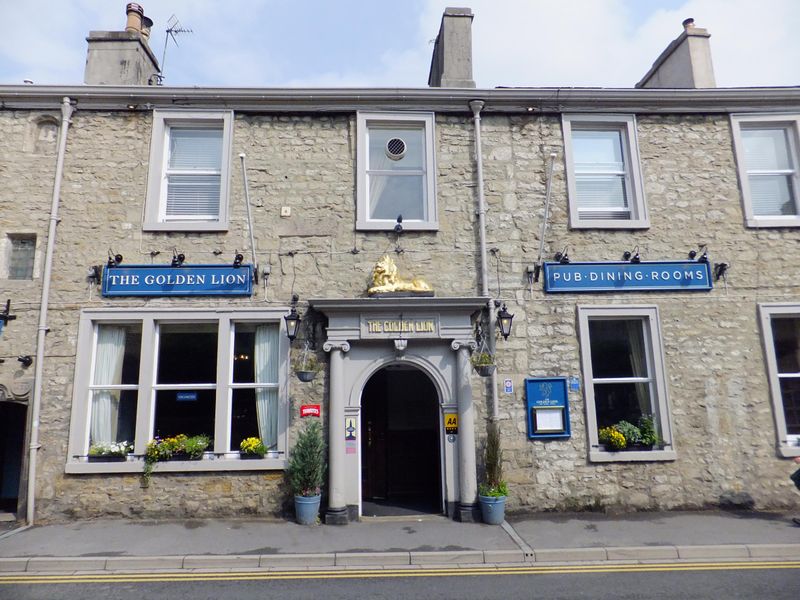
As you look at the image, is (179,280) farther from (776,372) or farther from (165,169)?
(776,372)

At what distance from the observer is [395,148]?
9.98m

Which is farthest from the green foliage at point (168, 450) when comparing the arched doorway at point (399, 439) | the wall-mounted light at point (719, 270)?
the wall-mounted light at point (719, 270)

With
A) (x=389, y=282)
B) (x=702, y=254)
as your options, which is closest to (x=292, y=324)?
(x=389, y=282)

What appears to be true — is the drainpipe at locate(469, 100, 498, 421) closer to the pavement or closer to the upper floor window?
the pavement

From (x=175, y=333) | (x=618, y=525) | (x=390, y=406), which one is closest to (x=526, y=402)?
(x=618, y=525)

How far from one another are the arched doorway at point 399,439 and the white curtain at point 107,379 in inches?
166

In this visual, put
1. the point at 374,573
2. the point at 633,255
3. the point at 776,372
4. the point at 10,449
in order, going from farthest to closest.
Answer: the point at 10,449
the point at 633,255
the point at 776,372
the point at 374,573

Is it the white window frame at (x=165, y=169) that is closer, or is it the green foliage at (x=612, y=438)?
the green foliage at (x=612, y=438)

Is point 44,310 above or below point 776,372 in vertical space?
above

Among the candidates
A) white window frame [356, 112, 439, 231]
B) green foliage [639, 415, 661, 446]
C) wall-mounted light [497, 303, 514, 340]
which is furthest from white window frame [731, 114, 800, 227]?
white window frame [356, 112, 439, 231]

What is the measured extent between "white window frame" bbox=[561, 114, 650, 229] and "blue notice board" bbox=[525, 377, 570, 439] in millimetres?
2805

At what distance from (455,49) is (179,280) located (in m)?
6.71

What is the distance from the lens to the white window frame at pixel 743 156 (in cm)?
977

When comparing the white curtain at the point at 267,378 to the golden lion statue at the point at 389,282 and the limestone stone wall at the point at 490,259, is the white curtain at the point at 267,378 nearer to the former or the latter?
the limestone stone wall at the point at 490,259
